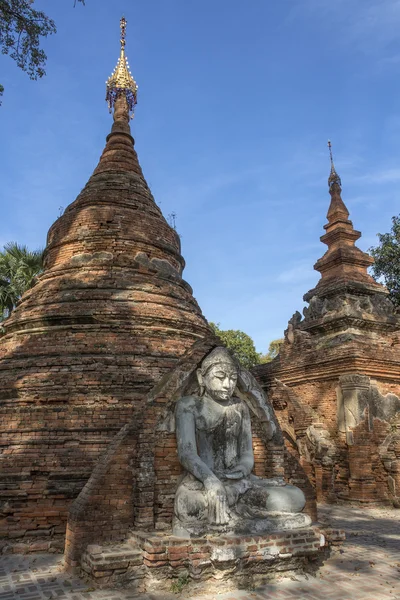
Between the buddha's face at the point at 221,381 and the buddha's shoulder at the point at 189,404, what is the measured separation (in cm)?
20

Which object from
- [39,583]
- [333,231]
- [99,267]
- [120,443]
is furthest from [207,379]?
[333,231]

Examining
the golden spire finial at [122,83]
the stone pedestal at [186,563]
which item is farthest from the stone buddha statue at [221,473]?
the golden spire finial at [122,83]

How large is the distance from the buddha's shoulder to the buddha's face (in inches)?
7.9

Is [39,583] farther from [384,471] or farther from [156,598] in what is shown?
[384,471]

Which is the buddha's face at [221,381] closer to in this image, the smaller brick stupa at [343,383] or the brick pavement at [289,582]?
the brick pavement at [289,582]

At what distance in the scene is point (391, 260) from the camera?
2086 centimetres

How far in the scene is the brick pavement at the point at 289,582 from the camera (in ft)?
16.8

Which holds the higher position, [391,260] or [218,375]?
[391,260]

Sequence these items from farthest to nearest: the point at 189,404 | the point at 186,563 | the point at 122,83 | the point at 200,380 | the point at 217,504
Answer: the point at 122,83 < the point at 200,380 < the point at 189,404 < the point at 217,504 < the point at 186,563

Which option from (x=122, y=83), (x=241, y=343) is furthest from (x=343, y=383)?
(x=241, y=343)

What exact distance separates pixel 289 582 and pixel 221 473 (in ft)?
4.49

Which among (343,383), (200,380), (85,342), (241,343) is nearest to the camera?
(200,380)

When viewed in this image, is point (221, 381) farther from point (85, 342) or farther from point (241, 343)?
point (241, 343)

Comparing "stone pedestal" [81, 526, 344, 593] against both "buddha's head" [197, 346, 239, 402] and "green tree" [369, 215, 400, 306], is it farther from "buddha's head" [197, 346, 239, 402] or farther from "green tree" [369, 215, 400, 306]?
"green tree" [369, 215, 400, 306]
